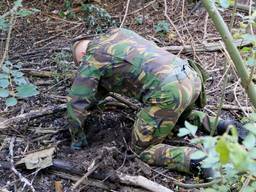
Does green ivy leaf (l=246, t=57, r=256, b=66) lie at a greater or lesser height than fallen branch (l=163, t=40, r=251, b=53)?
greater

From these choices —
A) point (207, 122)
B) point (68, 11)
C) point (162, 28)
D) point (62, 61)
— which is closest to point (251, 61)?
point (207, 122)

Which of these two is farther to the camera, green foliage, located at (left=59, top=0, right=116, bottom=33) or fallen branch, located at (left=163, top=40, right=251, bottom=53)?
green foliage, located at (left=59, top=0, right=116, bottom=33)

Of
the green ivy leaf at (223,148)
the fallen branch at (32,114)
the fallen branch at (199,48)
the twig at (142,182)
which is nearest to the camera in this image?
the green ivy leaf at (223,148)

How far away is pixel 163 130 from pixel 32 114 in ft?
3.76

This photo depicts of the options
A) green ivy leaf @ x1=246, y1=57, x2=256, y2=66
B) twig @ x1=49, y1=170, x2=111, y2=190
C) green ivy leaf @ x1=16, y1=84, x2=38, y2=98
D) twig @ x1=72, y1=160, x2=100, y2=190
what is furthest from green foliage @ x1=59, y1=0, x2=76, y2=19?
green ivy leaf @ x1=246, y1=57, x2=256, y2=66

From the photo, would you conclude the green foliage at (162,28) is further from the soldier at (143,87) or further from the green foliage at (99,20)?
the soldier at (143,87)

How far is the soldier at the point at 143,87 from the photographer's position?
11.0ft

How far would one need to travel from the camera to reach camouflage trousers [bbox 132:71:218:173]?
3.33 m

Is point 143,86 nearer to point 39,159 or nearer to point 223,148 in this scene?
point 39,159

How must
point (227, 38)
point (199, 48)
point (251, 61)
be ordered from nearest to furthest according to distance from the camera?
1. point (227, 38)
2. point (251, 61)
3. point (199, 48)

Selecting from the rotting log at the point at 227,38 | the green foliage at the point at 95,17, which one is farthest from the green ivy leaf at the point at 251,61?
the green foliage at the point at 95,17

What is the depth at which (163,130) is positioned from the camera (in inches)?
133

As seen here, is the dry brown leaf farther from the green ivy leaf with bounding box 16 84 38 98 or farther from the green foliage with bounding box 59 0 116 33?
the green foliage with bounding box 59 0 116 33

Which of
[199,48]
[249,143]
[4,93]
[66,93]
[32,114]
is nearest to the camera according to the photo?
[249,143]
